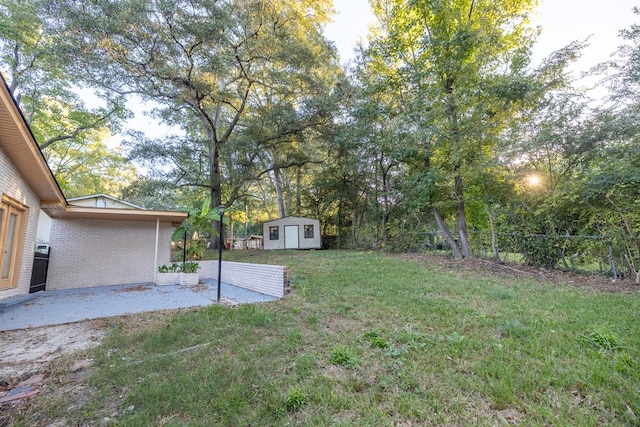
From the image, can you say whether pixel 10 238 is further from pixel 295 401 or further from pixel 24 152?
pixel 295 401

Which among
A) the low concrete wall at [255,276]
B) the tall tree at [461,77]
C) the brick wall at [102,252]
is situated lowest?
the low concrete wall at [255,276]

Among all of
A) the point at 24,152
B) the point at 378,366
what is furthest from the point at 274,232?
the point at 378,366

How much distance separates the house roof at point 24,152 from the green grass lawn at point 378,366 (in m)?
3.20

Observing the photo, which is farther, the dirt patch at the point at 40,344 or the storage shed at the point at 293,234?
the storage shed at the point at 293,234

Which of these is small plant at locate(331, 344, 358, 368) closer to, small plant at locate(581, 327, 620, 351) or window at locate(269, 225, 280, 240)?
small plant at locate(581, 327, 620, 351)

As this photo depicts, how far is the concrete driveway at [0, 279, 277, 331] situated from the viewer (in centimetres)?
438

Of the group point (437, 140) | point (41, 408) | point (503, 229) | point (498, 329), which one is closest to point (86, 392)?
point (41, 408)

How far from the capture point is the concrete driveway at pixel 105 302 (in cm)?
438

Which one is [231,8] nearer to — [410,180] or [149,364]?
[410,180]

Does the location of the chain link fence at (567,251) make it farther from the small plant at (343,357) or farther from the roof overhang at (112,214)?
the roof overhang at (112,214)

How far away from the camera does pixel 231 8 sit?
10391 mm

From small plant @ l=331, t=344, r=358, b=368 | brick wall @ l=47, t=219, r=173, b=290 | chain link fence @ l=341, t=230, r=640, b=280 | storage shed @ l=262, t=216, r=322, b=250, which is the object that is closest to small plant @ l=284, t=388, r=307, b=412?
small plant @ l=331, t=344, r=358, b=368

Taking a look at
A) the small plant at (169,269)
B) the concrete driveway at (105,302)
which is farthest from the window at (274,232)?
the concrete driveway at (105,302)

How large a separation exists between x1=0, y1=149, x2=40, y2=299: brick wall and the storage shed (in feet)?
43.1
